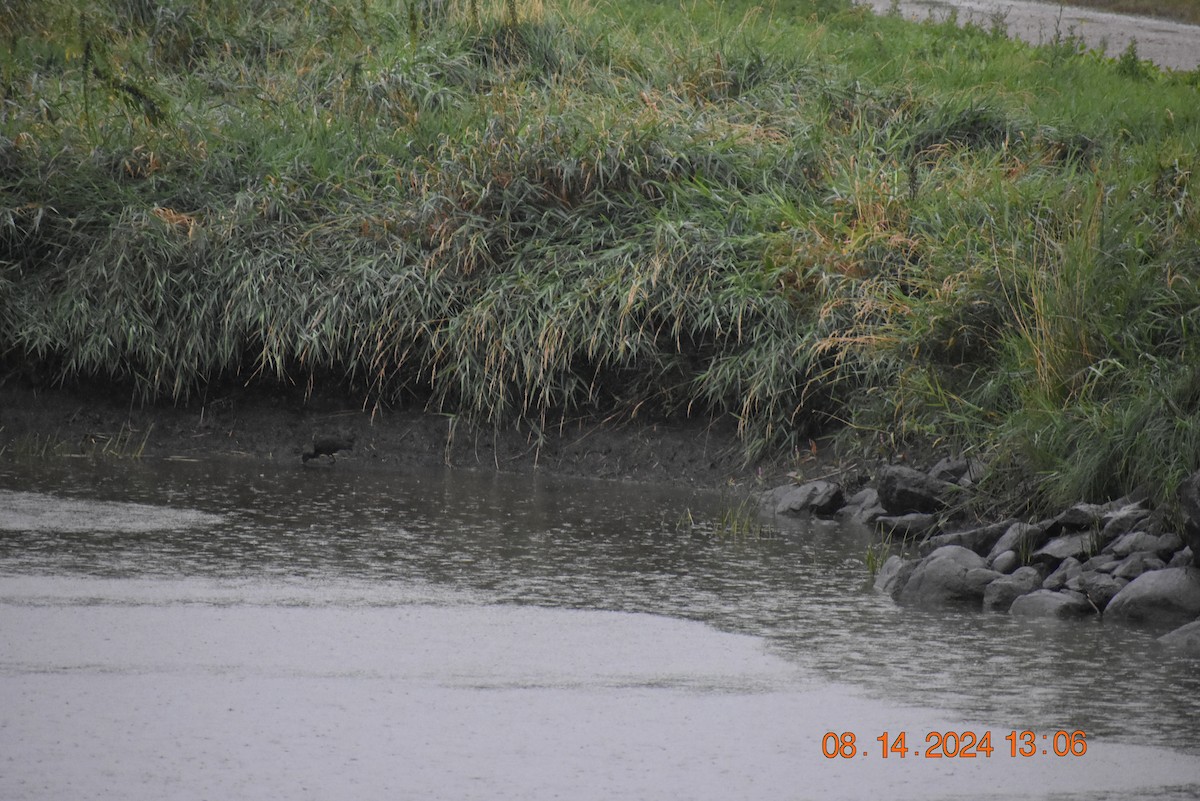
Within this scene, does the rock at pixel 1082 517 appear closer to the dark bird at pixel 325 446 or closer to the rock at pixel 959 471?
the rock at pixel 959 471

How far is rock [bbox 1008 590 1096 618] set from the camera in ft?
18.9

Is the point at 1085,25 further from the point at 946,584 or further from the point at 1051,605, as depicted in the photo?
the point at 1051,605

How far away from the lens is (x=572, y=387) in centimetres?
933

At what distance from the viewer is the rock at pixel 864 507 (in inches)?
310

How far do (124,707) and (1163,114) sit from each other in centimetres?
1028

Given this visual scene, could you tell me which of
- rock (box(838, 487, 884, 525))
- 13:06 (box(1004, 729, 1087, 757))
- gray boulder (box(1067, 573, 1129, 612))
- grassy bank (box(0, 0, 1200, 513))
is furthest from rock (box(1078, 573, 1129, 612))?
rock (box(838, 487, 884, 525))

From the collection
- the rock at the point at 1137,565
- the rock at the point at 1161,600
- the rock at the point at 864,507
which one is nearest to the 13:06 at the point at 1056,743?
the rock at the point at 1161,600

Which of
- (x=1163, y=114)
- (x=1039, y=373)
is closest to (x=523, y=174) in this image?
(x=1039, y=373)

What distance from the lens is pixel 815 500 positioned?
8.16 m

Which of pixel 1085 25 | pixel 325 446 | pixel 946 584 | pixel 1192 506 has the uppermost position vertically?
pixel 1085 25

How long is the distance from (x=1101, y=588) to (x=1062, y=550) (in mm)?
480
